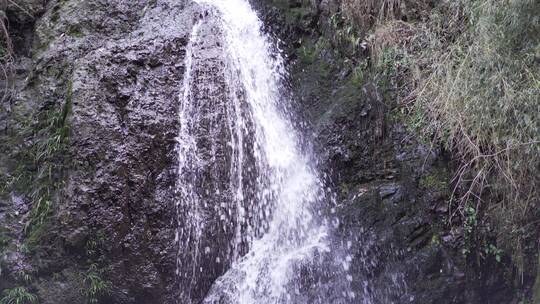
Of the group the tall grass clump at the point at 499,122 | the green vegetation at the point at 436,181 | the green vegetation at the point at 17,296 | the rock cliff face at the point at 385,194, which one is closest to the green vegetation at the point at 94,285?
the green vegetation at the point at 17,296

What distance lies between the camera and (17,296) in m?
4.13

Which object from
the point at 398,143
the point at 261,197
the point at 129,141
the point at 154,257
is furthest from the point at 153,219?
the point at 398,143

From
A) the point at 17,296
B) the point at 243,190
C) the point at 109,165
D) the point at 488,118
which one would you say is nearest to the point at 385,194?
the point at 488,118

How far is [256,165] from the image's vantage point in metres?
5.04

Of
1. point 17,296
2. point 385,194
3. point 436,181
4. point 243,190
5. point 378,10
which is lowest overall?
point 17,296

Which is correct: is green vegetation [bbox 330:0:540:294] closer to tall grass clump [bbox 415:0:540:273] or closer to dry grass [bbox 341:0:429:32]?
tall grass clump [bbox 415:0:540:273]

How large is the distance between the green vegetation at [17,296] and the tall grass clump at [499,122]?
407 centimetres

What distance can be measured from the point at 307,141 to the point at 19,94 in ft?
11.0

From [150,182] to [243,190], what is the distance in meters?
0.98

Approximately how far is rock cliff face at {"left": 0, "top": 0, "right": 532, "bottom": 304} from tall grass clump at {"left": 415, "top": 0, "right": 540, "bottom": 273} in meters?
0.30

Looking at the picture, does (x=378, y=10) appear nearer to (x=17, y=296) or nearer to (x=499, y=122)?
(x=499, y=122)

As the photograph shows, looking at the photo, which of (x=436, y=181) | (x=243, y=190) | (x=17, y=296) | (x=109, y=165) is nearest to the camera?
(x=17, y=296)

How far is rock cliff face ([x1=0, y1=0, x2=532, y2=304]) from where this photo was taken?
425 cm

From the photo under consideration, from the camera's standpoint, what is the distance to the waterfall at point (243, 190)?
4508 mm
